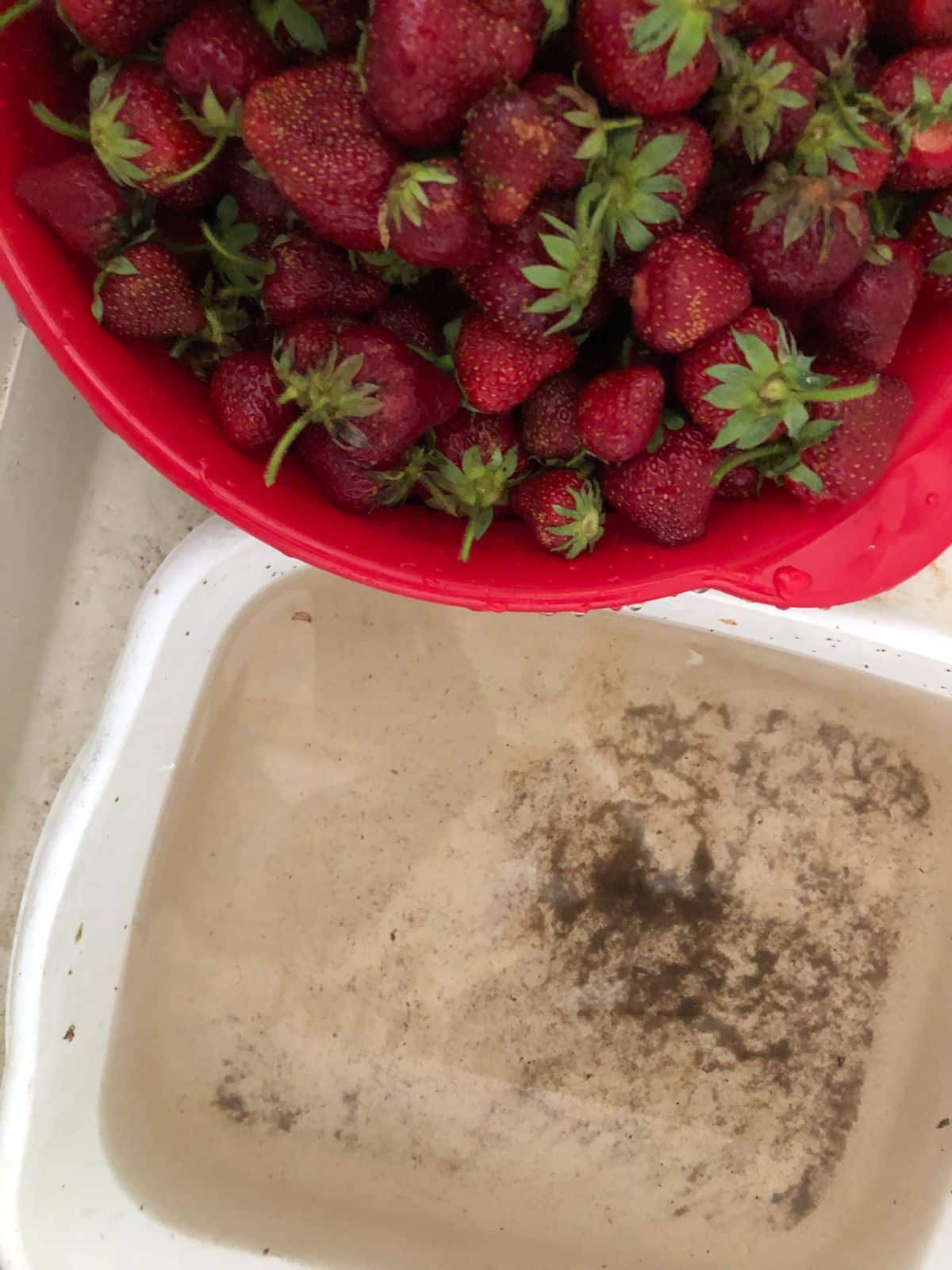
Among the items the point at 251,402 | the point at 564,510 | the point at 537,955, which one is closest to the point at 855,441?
the point at 564,510

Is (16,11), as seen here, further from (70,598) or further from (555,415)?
(70,598)

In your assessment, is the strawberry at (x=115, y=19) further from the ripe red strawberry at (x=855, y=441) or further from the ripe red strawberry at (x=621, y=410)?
the ripe red strawberry at (x=855, y=441)

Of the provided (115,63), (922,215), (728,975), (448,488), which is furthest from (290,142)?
(728,975)

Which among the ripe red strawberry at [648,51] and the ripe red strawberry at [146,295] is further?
the ripe red strawberry at [146,295]

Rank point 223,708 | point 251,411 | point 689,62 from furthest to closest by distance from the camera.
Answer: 1. point 223,708
2. point 251,411
3. point 689,62

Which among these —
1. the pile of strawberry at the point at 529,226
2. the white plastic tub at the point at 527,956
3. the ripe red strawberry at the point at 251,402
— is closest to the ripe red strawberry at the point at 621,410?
the pile of strawberry at the point at 529,226

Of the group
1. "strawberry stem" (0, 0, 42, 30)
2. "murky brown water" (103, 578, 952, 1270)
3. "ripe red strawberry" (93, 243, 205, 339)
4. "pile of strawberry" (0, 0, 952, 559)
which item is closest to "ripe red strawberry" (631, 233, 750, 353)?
"pile of strawberry" (0, 0, 952, 559)

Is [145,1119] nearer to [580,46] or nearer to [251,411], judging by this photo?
[251,411]
